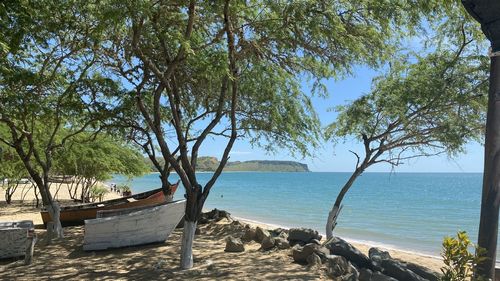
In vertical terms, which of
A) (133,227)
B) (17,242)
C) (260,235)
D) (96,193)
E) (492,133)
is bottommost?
(260,235)

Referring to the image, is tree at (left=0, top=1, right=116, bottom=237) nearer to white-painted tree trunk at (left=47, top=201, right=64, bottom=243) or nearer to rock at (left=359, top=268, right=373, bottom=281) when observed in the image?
white-painted tree trunk at (left=47, top=201, right=64, bottom=243)

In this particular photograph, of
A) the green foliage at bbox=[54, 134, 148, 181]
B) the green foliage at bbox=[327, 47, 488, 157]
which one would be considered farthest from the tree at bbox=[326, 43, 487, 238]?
the green foliage at bbox=[54, 134, 148, 181]

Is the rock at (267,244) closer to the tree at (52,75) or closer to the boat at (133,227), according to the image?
the boat at (133,227)

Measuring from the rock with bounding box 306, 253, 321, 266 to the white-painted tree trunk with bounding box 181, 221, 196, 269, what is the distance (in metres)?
2.09

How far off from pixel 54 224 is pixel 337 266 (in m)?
7.54

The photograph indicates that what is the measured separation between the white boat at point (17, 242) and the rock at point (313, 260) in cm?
521

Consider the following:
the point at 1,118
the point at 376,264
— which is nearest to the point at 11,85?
the point at 1,118

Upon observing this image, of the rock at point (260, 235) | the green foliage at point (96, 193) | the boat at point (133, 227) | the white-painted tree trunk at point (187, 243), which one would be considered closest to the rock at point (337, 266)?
the white-painted tree trunk at point (187, 243)

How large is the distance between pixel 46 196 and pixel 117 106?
321 centimetres

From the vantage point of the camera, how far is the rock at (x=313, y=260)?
786 centimetres

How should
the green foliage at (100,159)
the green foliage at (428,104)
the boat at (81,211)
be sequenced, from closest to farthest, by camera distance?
the green foliage at (428,104)
the boat at (81,211)
the green foliage at (100,159)

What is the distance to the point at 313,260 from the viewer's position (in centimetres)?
795

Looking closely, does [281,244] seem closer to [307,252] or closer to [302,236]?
[302,236]

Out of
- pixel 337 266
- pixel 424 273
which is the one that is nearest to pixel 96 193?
pixel 337 266
